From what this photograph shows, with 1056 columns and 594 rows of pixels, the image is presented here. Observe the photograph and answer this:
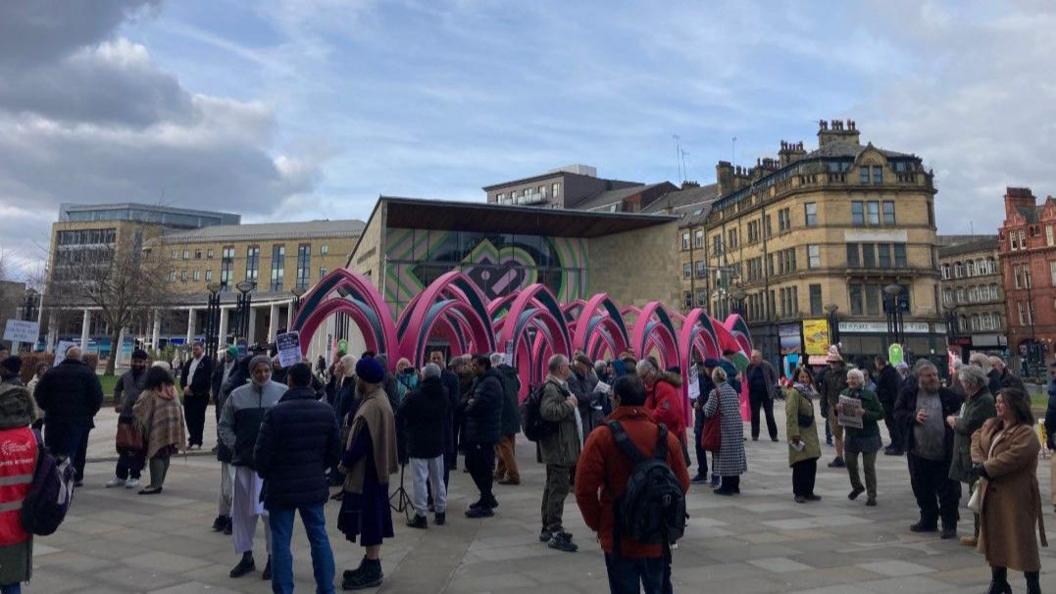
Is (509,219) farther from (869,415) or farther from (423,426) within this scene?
(423,426)

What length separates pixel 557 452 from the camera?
263 inches

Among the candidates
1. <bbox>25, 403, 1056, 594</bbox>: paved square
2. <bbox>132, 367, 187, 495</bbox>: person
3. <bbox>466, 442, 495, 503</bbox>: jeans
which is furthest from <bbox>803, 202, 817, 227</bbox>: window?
<bbox>132, 367, 187, 495</bbox>: person

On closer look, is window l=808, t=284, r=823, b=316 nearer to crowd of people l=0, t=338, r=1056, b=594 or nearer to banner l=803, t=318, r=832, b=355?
banner l=803, t=318, r=832, b=355

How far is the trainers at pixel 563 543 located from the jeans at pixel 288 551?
228cm

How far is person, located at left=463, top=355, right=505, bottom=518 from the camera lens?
7828 mm

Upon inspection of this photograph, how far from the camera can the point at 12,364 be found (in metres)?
7.15

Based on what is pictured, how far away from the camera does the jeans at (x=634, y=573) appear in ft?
12.3

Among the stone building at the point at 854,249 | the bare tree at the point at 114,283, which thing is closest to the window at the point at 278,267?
the bare tree at the point at 114,283

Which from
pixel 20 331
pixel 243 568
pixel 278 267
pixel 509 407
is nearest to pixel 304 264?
pixel 278 267

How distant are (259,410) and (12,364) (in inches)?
135

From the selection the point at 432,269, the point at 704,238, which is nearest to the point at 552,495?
the point at 432,269

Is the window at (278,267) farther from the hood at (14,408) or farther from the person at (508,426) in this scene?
the hood at (14,408)

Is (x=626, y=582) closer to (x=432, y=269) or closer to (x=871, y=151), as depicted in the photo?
(x=432, y=269)

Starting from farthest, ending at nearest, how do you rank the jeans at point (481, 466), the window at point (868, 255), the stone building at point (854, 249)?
the window at point (868, 255) → the stone building at point (854, 249) → the jeans at point (481, 466)
